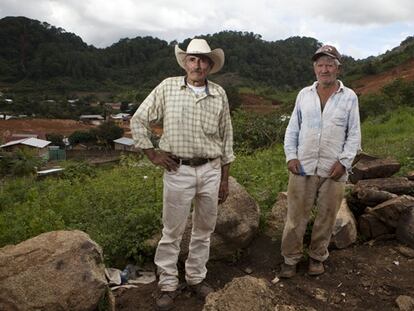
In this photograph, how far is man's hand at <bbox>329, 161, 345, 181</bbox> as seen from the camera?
12.2 feet

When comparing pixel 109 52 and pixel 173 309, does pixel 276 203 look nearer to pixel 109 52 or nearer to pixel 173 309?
pixel 173 309

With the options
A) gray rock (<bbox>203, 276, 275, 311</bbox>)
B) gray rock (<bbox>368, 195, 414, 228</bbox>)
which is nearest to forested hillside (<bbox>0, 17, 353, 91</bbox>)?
gray rock (<bbox>368, 195, 414, 228</bbox>)

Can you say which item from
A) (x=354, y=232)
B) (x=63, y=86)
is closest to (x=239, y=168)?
(x=354, y=232)

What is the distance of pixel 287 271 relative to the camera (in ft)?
13.2

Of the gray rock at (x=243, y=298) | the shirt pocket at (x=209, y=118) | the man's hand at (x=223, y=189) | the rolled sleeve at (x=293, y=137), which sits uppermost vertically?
the shirt pocket at (x=209, y=118)

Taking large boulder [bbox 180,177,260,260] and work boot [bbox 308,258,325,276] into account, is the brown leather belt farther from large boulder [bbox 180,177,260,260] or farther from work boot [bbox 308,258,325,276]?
work boot [bbox 308,258,325,276]

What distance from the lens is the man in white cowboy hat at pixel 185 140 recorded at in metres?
3.39

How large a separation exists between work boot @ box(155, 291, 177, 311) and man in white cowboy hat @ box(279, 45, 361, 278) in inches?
41.0

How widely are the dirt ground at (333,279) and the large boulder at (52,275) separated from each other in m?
0.50

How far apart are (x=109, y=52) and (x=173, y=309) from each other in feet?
291

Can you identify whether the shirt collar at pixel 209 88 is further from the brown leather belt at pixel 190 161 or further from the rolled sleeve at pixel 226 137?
Result: the brown leather belt at pixel 190 161

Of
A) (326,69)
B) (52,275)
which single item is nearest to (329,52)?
(326,69)

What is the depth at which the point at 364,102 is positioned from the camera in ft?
68.9

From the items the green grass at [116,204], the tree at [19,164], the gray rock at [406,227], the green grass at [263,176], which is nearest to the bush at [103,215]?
the green grass at [116,204]
